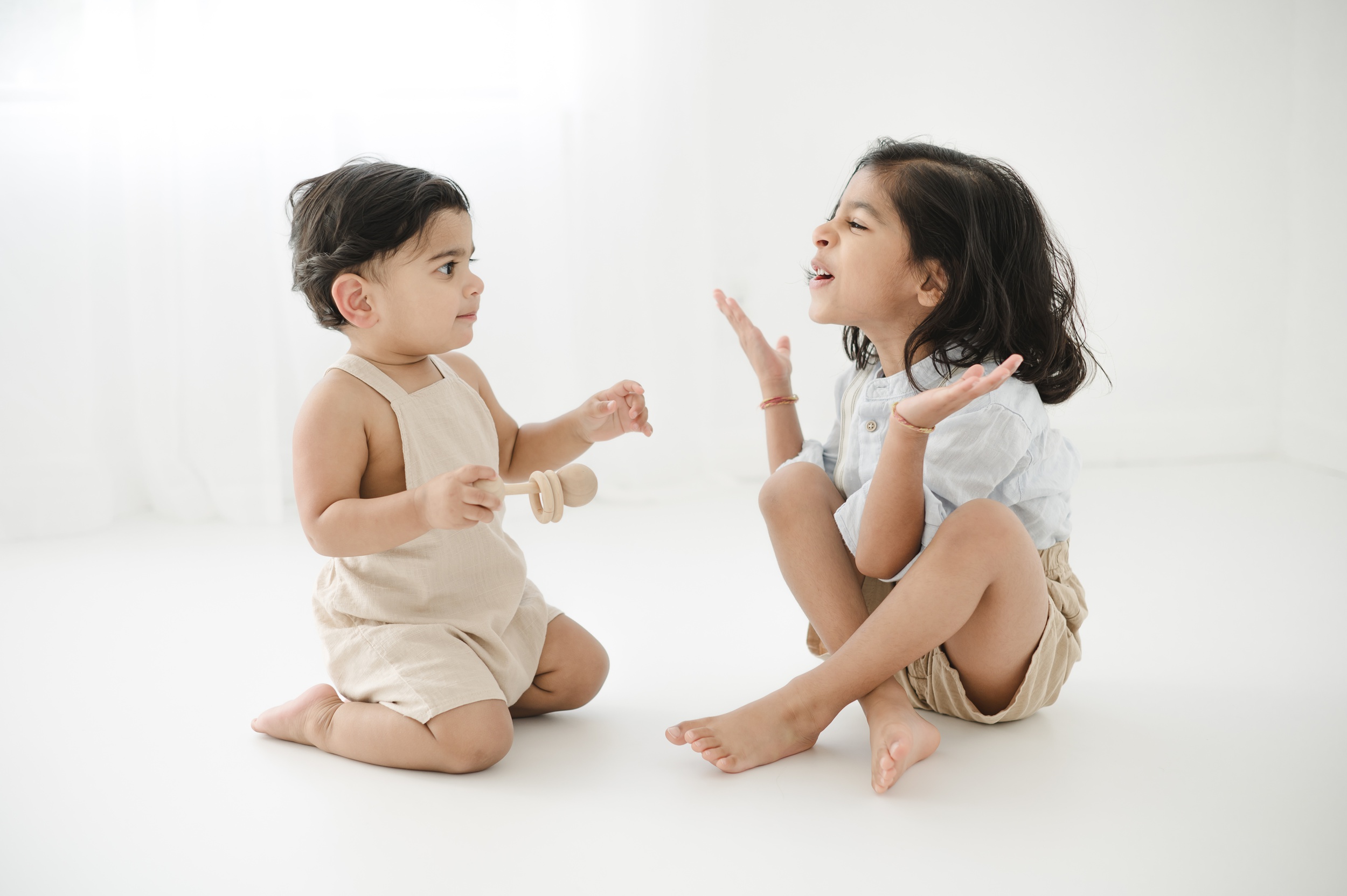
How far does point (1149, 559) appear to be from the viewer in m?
1.44

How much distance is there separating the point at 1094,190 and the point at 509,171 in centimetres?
115

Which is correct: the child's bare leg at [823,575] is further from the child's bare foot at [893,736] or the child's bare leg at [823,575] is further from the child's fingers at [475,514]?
the child's fingers at [475,514]

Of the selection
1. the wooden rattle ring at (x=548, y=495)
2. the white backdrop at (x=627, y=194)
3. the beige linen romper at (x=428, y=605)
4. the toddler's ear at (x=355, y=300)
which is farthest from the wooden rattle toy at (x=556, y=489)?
the white backdrop at (x=627, y=194)

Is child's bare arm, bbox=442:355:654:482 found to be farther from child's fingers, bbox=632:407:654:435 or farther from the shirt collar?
the shirt collar

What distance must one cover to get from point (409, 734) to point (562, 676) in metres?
0.16

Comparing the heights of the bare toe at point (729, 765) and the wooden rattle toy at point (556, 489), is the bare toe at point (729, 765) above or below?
below

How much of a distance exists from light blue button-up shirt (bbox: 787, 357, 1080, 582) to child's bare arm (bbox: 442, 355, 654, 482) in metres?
0.17

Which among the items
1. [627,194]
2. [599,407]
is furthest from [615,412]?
[627,194]

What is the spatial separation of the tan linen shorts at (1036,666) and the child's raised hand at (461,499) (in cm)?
38

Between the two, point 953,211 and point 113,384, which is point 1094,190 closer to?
point 953,211

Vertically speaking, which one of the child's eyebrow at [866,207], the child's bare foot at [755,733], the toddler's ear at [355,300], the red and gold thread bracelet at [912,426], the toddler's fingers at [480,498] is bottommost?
the child's bare foot at [755,733]

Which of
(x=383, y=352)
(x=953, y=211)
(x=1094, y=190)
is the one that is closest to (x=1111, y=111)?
(x=1094, y=190)

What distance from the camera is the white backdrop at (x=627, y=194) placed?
176 cm

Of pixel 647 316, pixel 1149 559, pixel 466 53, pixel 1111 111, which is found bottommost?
pixel 1149 559
